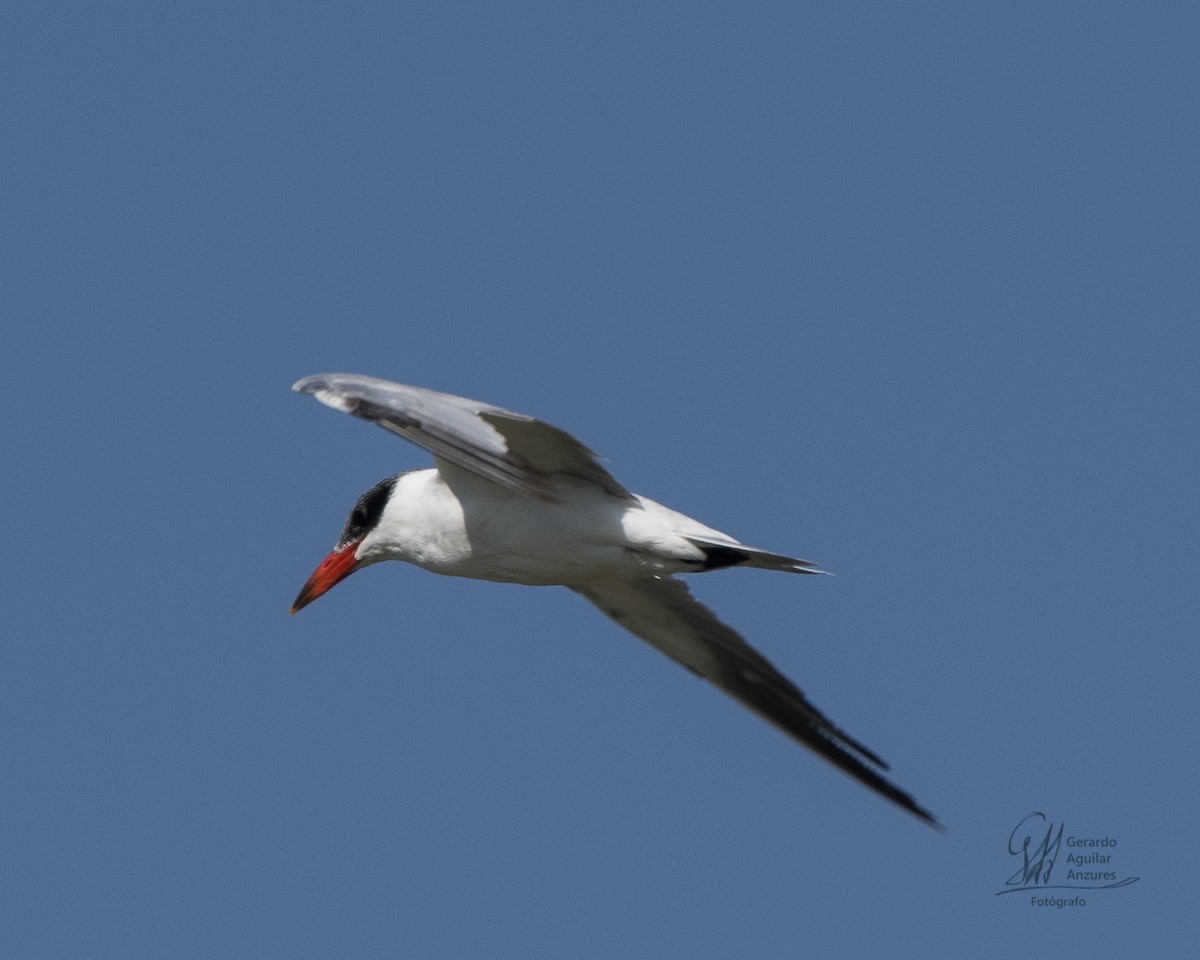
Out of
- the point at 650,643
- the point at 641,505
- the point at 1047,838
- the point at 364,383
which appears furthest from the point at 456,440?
the point at 1047,838

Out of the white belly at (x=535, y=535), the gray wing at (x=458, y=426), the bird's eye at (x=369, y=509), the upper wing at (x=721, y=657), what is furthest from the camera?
the upper wing at (x=721, y=657)

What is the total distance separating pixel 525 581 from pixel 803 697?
220 cm

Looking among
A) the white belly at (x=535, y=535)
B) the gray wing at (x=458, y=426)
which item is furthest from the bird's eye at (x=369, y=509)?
the gray wing at (x=458, y=426)

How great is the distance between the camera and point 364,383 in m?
9.82

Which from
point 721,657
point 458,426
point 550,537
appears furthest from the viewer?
point 721,657

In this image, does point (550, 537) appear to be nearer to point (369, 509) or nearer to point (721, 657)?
point (369, 509)

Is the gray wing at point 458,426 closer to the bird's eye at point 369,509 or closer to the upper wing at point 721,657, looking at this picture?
the bird's eye at point 369,509

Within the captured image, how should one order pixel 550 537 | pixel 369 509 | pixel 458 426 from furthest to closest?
pixel 369 509
pixel 550 537
pixel 458 426

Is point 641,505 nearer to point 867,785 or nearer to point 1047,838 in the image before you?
point 867,785

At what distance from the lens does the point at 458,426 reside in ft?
31.3

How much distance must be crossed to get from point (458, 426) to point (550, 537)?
4.18ft

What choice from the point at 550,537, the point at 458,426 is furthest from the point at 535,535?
the point at 458,426

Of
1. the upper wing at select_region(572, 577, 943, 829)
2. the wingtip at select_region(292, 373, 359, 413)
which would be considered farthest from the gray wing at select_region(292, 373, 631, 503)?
the upper wing at select_region(572, 577, 943, 829)

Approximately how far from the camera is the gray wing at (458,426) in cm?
941
